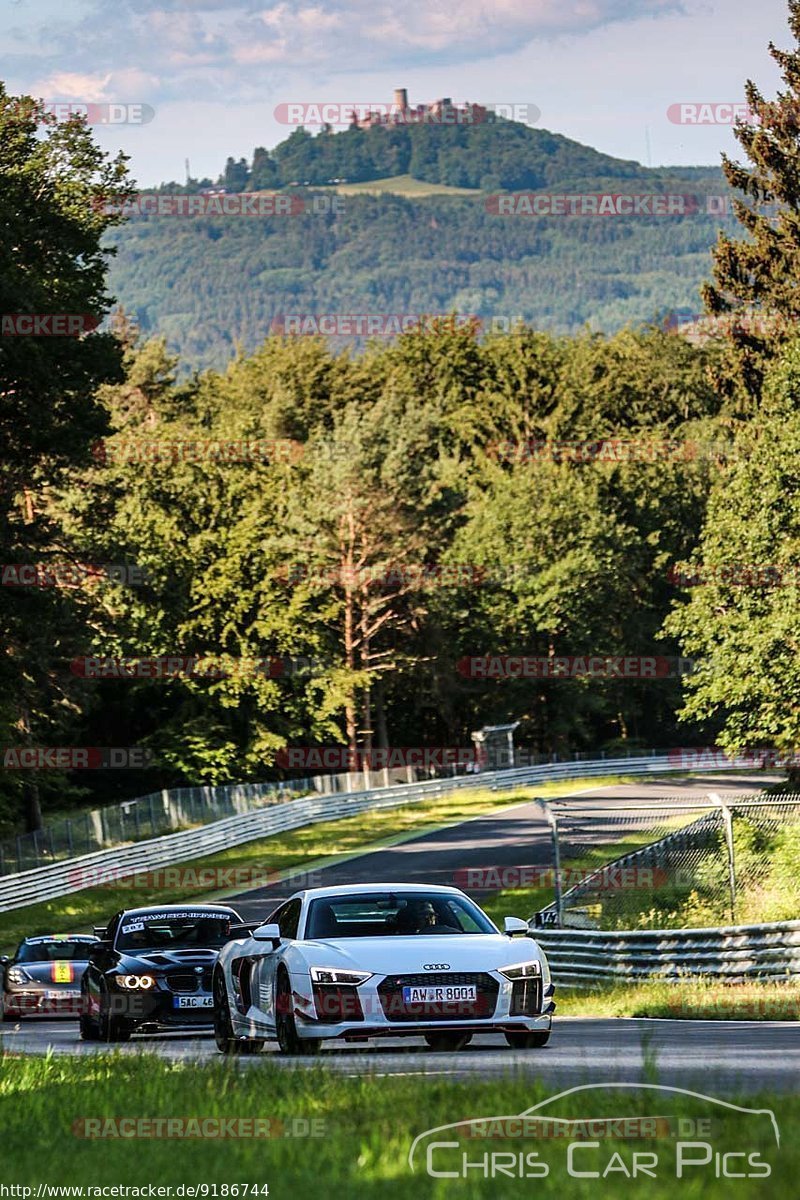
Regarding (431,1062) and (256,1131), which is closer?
(256,1131)

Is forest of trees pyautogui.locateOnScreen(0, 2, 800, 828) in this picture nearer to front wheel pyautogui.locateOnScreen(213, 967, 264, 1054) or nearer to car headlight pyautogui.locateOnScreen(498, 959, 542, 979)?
front wheel pyautogui.locateOnScreen(213, 967, 264, 1054)

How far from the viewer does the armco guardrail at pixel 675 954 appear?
20.4 meters

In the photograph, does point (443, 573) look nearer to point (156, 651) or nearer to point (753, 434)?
point (156, 651)

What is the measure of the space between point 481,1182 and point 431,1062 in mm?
5515

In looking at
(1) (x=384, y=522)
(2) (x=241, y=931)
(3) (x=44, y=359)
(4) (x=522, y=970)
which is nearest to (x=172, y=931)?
(2) (x=241, y=931)

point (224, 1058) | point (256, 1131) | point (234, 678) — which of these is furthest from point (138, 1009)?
point (234, 678)

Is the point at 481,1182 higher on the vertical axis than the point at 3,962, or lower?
higher

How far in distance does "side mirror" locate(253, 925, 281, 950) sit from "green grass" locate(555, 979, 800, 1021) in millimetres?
5077

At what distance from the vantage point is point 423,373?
10638 centimetres

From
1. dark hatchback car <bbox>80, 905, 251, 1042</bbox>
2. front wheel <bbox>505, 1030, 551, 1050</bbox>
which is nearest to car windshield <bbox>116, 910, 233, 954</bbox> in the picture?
dark hatchback car <bbox>80, 905, 251, 1042</bbox>

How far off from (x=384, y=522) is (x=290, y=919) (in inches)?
2414

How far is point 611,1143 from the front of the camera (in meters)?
6.80

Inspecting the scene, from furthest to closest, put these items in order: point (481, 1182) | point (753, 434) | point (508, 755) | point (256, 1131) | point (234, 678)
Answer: point (508, 755) → point (234, 678) → point (753, 434) → point (256, 1131) → point (481, 1182)

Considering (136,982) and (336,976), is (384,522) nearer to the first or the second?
(136,982)
